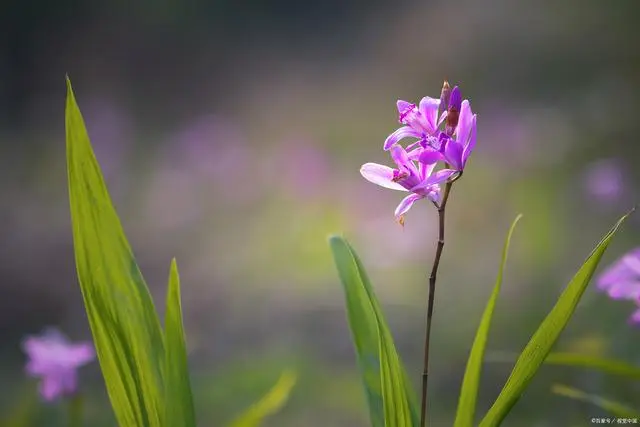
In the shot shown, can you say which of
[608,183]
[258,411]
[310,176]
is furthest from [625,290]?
[310,176]

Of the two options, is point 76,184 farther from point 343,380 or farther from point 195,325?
point 195,325

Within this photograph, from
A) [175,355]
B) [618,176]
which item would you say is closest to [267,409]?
[175,355]

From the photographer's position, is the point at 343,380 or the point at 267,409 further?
the point at 343,380

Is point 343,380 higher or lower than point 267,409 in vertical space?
higher

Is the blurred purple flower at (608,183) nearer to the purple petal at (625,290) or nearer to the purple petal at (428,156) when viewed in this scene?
the purple petal at (625,290)

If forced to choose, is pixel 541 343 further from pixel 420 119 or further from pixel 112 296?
pixel 112 296

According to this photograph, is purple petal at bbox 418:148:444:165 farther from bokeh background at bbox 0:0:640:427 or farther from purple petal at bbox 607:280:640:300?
bokeh background at bbox 0:0:640:427

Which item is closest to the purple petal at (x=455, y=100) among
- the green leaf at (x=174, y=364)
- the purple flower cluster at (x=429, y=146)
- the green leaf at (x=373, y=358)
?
the purple flower cluster at (x=429, y=146)
